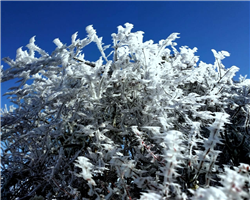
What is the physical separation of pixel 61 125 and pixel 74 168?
47cm

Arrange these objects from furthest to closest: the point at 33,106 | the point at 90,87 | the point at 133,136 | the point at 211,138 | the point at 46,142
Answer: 1. the point at 33,106
2. the point at 133,136
3. the point at 46,142
4. the point at 90,87
5. the point at 211,138

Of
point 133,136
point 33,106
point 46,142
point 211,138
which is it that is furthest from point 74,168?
point 211,138

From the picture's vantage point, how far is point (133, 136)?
191 cm

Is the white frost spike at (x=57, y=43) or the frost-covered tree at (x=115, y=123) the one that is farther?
Result: the white frost spike at (x=57, y=43)

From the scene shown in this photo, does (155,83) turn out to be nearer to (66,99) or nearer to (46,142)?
(66,99)

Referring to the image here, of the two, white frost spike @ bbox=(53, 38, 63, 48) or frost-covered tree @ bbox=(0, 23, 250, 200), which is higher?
white frost spike @ bbox=(53, 38, 63, 48)

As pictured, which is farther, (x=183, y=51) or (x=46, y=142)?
(x=183, y=51)

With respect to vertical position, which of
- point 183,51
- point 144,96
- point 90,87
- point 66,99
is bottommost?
point 66,99

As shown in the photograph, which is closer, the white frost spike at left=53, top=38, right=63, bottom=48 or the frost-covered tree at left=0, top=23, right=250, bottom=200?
the frost-covered tree at left=0, top=23, right=250, bottom=200

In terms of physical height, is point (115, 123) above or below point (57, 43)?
below

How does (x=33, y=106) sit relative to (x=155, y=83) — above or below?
below

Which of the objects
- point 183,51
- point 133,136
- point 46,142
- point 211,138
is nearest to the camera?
point 211,138

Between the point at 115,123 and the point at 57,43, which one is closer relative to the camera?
the point at 57,43

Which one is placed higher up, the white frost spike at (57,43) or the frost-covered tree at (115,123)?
the white frost spike at (57,43)
